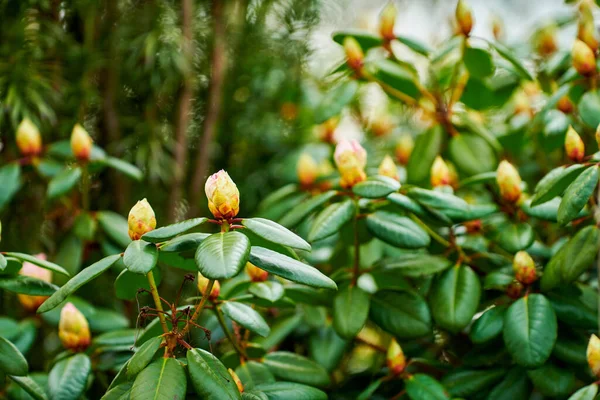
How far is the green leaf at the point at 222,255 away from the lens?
725 mm

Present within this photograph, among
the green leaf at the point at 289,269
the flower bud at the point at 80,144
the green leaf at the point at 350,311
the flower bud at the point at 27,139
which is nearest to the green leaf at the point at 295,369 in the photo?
the green leaf at the point at 350,311

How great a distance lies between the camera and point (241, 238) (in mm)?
784

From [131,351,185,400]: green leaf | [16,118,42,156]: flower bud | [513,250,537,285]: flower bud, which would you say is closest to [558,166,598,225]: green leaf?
[513,250,537,285]: flower bud

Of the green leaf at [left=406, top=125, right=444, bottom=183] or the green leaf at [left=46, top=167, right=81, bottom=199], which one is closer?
the green leaf at [left=46, top=167, right=81, bottom=199]

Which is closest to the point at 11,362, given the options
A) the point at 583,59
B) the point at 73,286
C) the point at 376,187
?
the point at 73,286

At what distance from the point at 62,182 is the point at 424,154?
0.76m

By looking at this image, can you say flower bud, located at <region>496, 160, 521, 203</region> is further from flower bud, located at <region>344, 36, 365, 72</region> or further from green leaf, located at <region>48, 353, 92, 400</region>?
green leaf, located at <region>48, 353, 92, 400</region>

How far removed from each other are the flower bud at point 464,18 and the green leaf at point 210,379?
34.8 inches

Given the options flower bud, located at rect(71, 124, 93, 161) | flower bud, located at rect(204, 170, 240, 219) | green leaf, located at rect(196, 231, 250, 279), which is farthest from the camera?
flower bud, located at rect(71, 124, 93, 161)

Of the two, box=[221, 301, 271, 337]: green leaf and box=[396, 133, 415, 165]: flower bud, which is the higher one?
box=[221, 301, 271, 337]: green leaf

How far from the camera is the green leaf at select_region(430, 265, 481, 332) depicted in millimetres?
1071

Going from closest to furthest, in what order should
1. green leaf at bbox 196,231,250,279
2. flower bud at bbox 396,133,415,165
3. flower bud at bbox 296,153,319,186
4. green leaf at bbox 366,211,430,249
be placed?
1. green leaf at bbox 196,231,250,279
2. green leaf at bbox 366,211,430,249
3. flower bud at bbox 296,153,319,186
4. flower bud at bbox 396,133,415,165

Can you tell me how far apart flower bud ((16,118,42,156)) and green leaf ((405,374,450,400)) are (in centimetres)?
91

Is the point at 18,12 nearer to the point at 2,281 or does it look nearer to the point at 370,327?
the point at 2,281
